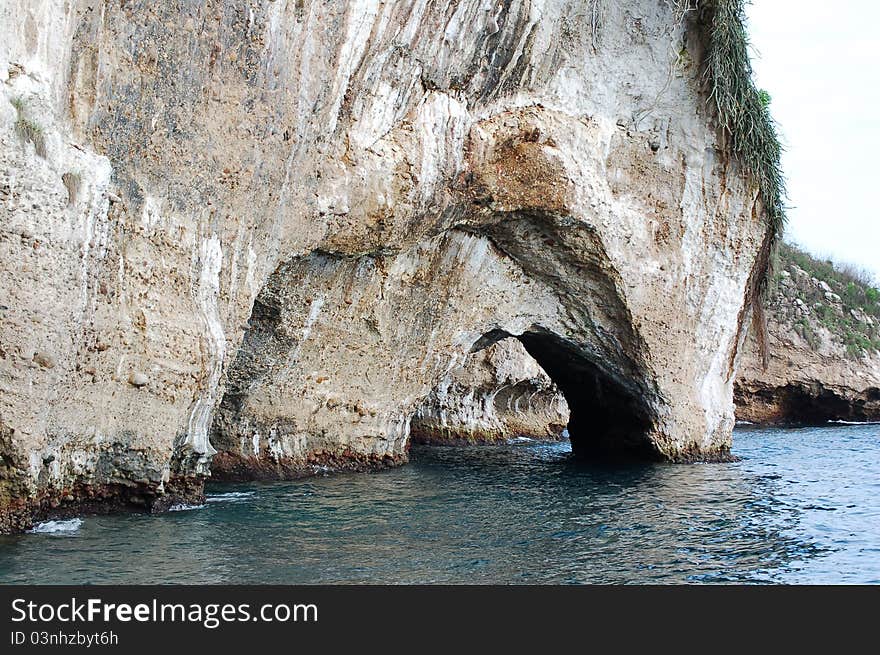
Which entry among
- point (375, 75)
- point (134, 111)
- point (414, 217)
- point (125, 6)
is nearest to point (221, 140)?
point (134, 111)

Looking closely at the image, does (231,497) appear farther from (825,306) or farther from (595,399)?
(825,306)

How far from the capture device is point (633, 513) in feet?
34.3

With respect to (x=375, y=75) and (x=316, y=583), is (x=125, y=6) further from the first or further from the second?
(x=316, y=583)

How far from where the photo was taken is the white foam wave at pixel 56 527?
843 centimetres

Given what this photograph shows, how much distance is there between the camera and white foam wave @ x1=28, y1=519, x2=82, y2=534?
843 cm

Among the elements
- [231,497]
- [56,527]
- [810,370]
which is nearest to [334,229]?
[231,497]

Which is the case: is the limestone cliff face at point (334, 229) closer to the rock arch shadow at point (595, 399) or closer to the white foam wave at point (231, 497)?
the rock arch shadow at point (595, 399)

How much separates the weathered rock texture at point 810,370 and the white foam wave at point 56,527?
75.3 feet

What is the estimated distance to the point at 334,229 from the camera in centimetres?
1106

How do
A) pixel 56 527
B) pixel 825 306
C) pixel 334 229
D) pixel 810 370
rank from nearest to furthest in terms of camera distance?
pixel 56 527, pixel 334 229, pixel 810 370, pixel 825 306

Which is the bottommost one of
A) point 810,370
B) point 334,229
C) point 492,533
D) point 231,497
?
point 492,533

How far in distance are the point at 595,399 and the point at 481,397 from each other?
Result: 6119 millimetres

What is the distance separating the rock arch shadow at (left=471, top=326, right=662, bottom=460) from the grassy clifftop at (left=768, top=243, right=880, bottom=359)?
11.9m

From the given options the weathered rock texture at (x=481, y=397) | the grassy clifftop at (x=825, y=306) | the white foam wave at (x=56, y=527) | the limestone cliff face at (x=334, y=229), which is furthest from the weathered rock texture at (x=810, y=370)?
the white foam wave at (x=56, y=527)
